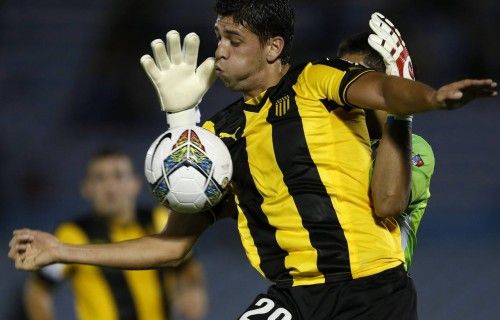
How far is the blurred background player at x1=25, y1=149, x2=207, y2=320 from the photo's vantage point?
4941 millimetres

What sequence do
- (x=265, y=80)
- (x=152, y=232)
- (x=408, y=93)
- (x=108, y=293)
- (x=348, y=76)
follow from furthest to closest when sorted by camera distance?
(x=152, y=232), (x=108, y=293), (x=265, y=80), (x=348, y=76), (x=408, y=93)

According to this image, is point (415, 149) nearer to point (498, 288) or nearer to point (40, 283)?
point (40, 283)

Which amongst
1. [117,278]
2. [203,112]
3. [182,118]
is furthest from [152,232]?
[203,112]

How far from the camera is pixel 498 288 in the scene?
745 centimetres

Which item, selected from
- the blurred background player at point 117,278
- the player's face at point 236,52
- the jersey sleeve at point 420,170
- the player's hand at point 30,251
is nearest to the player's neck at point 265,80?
the player's face at point 236,52

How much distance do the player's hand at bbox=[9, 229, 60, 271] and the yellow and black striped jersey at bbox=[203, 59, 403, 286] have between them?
0.70 meters

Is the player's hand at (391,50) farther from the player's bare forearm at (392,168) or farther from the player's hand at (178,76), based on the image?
the player's hand at (178,76)

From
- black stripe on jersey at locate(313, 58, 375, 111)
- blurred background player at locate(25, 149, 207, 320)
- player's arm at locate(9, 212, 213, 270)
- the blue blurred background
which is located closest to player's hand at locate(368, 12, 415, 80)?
black stripe on jersey at locate(313, 58, 375, 111)

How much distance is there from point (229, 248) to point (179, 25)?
6.81 ft

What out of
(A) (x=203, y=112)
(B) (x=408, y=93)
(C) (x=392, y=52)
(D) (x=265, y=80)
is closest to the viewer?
(B) (x=408, y=93)

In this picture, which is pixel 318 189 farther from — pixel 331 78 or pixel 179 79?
pixel 179 79

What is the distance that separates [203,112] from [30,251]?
5.45m

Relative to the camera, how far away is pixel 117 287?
4969mm

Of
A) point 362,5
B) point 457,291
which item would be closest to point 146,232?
point 457,291
